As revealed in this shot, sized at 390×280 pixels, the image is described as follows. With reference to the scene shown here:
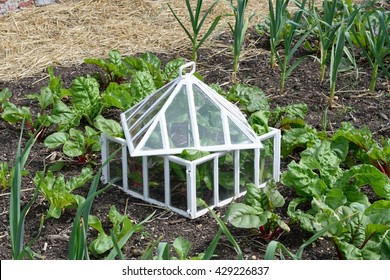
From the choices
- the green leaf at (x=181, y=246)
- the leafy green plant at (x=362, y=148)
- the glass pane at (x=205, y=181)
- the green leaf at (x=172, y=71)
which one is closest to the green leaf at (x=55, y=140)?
the glass pane at (x=205, y=181)

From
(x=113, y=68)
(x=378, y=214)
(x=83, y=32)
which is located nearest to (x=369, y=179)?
(x=378, y=214)

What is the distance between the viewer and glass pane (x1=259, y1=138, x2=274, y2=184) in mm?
3619

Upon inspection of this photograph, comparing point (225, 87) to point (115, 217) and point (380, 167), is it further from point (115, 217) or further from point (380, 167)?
point (115, 217)

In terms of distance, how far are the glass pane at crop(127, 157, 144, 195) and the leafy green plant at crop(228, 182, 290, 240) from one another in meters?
0.50

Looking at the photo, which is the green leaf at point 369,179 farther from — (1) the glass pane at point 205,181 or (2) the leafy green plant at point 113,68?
(2) the leafy green plant at point 113,68

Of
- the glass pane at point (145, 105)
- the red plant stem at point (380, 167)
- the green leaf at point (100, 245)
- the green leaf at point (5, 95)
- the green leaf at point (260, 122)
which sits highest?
the glass pane at point (145, 105)

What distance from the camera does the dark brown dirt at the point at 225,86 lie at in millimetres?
3252

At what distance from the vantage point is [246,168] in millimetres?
3551

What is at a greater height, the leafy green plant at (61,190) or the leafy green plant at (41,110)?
the leafy green plant at (41,110)

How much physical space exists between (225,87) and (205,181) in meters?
1.48

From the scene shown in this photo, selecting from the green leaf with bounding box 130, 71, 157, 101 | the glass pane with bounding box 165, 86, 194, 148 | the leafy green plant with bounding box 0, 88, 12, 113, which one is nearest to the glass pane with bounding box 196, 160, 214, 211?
the glass pane with bounding box 165, 86, 194, 148

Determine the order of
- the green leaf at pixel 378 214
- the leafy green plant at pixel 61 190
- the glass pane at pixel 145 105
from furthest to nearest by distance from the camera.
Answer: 1. the glass pane at pixel 145 105
2. the leafy green plant at pixel 61 190
3. the green leaf at pixel 378 214

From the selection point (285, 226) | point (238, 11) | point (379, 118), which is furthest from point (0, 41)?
point (285, 226)

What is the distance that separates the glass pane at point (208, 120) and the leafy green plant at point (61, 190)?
0.52m
